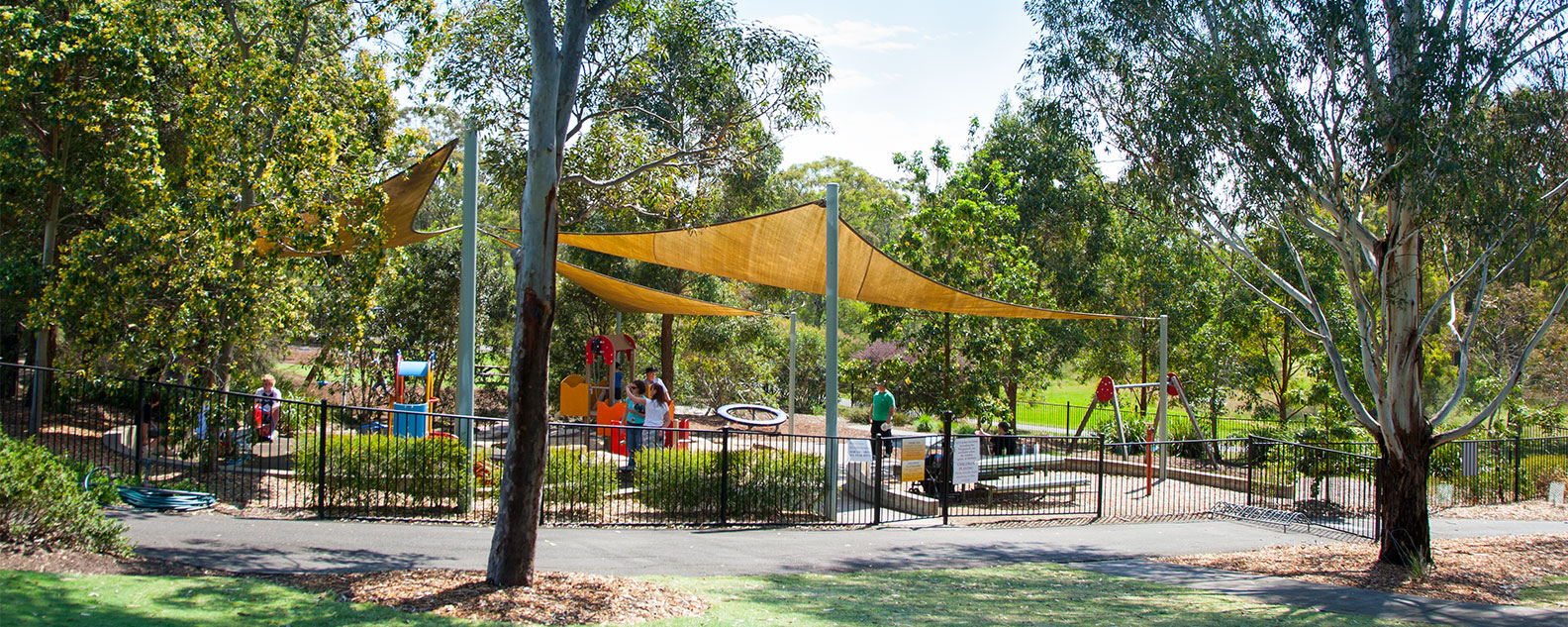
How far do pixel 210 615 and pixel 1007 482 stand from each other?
10.3 m

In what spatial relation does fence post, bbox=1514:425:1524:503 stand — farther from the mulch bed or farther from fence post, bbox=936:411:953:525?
the mulch bed

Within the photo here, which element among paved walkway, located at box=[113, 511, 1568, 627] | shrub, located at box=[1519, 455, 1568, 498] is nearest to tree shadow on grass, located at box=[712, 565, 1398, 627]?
paved walkway, located at box=[113, 511, 1568, 627]

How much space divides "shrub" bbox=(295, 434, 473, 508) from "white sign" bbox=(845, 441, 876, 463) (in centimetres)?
419

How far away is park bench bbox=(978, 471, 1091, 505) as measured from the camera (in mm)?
13406

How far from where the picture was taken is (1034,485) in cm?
1345

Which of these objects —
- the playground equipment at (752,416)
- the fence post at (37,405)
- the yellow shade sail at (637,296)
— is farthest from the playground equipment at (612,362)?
the fence post at (37,405)

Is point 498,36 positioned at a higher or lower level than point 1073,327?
higher

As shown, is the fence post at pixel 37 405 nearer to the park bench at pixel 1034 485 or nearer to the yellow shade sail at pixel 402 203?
the yellow shade sail at pixel 402 203

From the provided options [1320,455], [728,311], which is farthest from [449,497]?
[1320,455]

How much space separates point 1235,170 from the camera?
11.4m

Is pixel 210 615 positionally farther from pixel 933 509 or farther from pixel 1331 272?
pixel 1331 272

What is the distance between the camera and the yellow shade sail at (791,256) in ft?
39.2

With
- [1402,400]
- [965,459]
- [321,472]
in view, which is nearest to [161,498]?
[321,472]

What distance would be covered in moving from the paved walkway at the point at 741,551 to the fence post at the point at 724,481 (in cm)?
39
